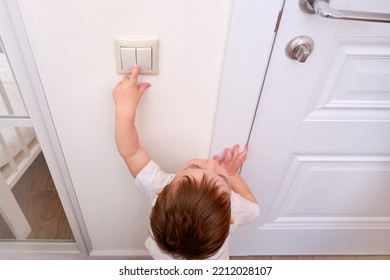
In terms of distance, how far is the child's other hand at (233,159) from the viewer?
2.59 ft

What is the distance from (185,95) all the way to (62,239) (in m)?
0.86

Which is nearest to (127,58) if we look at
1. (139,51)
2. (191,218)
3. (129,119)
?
(139,51)

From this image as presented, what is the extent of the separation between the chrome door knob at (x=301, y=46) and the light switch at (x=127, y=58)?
0.33m

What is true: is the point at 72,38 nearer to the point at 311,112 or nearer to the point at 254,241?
the point at 311,112

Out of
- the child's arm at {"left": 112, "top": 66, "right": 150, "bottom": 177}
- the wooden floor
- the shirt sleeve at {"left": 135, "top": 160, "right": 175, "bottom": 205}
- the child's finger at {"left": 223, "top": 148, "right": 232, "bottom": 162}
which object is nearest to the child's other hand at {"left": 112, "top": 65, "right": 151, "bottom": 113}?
the child's arm at {"left": 112, "top": 66, "right": 150, "bottom": 177}

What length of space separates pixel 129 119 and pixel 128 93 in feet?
0.20

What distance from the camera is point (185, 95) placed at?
2.24ft

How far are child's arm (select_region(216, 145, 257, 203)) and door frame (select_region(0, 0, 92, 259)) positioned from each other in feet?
1.49

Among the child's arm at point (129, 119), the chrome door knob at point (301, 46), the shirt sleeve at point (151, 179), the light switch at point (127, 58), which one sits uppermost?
the chrome door knob at point (301, 46)

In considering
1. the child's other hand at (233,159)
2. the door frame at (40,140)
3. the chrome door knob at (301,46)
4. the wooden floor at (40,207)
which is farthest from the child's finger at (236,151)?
the wooden floor at (40,207)

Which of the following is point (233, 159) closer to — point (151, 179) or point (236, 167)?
point (236, 167)

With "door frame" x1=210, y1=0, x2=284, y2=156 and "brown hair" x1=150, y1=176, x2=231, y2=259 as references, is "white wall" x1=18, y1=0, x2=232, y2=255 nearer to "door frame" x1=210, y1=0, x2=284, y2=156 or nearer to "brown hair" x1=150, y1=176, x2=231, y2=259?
"door frame" x1=210, y1=0, x2=284, y2=156

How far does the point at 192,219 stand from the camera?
1.97ft

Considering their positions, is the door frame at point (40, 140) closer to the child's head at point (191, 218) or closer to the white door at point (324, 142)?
the child's head at point (191, 218)
